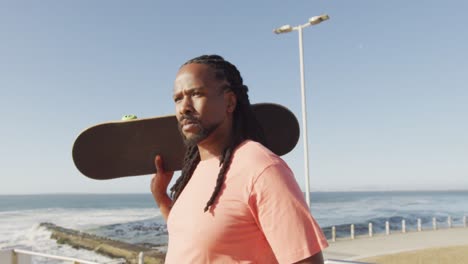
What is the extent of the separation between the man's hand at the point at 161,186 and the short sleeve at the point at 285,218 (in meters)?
0.78

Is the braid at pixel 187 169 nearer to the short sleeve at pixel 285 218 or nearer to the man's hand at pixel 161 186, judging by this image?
the man's hand at pixel 161 186

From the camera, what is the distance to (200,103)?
1.19m

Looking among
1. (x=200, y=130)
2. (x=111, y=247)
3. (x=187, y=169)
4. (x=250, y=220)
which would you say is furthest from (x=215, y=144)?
(x=111, y=247)

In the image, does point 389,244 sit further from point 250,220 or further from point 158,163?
point 250,220

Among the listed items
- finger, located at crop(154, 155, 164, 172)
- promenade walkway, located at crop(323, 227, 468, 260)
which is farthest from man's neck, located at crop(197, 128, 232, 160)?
promenade walkway, located at crop(323, 227, 468, 260)

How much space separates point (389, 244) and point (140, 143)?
60.0ft

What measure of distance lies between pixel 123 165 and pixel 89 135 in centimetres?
22

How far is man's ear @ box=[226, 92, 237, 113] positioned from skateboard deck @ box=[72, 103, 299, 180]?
0.27 meters

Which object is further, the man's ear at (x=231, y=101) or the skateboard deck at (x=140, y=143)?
the skateboard deck at (x=140, y=143)

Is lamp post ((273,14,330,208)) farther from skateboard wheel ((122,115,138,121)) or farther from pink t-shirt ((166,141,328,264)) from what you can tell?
pink t-shirt ((166,141,328,264))

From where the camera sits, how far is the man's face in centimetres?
120

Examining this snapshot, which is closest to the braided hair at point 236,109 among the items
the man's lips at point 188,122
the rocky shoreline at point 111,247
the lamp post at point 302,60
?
the man's lips at point 188,122

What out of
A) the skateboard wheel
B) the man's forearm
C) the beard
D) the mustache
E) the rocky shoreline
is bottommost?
the rocky shoreline

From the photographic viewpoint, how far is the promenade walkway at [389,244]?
46.9 ft
